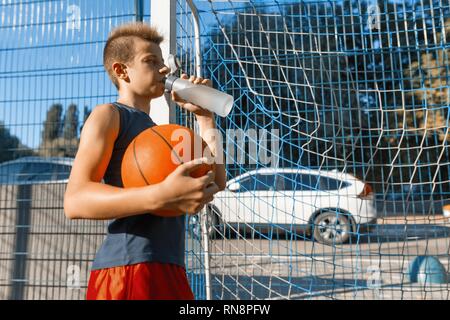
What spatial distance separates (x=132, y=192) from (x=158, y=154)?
174mm

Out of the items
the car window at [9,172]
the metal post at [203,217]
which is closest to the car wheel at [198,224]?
the metal post at [203,217]

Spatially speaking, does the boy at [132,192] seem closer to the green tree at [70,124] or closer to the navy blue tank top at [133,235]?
the navy blue tank top at [133,235]

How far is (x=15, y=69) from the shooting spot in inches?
153

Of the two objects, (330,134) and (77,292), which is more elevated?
(330,134)

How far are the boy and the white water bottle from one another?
0.05 metres

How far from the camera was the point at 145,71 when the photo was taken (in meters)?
1.52

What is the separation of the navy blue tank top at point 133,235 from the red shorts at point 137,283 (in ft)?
0.07

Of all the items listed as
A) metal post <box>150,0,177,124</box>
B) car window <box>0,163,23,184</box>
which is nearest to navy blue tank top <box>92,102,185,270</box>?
metal post <box>150,0,177,124</box>

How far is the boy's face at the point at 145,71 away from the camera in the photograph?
1.52 metres

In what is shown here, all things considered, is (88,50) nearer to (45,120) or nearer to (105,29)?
(105,29)

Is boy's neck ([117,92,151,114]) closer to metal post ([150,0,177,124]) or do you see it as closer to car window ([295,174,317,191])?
metal post ([150,0,177,124])

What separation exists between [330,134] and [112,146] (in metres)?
3.14
